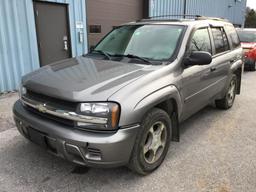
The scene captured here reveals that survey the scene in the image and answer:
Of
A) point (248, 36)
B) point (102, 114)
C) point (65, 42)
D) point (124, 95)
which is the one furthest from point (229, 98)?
point (248, 36)

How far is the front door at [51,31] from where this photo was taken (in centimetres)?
656

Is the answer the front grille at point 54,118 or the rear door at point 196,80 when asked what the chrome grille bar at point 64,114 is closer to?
the front grille at point 54,118

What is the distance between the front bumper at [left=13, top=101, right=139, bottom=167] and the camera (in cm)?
240

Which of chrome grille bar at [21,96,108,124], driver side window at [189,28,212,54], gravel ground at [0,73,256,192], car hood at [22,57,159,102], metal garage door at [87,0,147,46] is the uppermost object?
metal garage door at [87,0,147,46]

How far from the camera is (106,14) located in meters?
8.85

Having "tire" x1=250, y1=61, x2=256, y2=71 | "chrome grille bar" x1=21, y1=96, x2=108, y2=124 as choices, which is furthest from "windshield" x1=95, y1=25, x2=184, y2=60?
"tire" x1=250, y1=61, x2=256, y2=71

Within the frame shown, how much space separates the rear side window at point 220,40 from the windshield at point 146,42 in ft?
3.34

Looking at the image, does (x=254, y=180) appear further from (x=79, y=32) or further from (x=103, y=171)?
(x=79, y=32)

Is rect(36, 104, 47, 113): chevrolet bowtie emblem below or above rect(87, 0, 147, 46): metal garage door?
below

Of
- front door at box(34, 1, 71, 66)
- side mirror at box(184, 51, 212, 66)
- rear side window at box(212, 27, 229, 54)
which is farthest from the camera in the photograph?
front door at box(34, 1, 71, 66)

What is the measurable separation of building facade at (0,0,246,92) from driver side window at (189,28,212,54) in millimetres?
4253

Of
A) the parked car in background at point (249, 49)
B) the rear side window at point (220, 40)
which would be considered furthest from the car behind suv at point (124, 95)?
the parked car in background at point (249, 49)

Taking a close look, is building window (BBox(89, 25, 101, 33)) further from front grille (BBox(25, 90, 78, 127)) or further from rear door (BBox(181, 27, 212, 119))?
front grille (BBox(25, 90, 78, 127))

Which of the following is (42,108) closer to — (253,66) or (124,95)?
(124,95)
